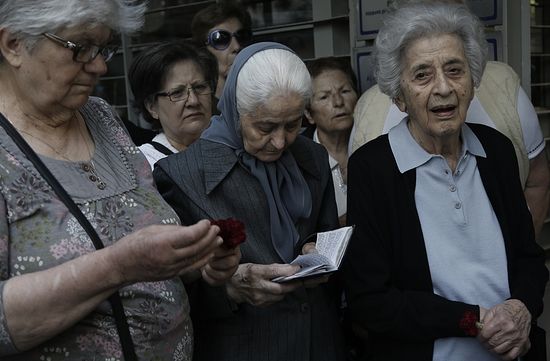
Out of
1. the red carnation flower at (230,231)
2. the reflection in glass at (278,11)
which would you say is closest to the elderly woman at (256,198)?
the red carnation flower at (230,231)

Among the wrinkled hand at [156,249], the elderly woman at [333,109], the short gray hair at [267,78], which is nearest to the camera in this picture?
the wrinkled hand at [156,249]

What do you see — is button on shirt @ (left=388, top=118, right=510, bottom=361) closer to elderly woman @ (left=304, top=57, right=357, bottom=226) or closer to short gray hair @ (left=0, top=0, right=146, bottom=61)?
elderly woman @ (left=304, top=57, right=357, bottom=226)

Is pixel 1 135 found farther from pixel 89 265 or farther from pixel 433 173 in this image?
pixel 433 173

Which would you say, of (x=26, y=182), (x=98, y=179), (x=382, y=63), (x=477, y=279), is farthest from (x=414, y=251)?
(x=26, y=182)

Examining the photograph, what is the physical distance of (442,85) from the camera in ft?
7.87

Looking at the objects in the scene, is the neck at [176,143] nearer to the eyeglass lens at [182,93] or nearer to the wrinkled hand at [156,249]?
the eyeglass lens at [182,93]

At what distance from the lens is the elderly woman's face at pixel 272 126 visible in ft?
7.19

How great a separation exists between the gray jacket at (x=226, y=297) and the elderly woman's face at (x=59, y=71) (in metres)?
0.55

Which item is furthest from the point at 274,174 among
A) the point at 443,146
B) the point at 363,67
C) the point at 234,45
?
the point at 363,67

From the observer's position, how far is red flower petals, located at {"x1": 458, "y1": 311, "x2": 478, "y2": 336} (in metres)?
2.27

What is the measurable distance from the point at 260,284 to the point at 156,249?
2.16ft

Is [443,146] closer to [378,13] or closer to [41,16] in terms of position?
[41,16]

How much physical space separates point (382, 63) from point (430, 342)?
1.07 metres

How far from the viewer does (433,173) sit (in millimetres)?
2447
